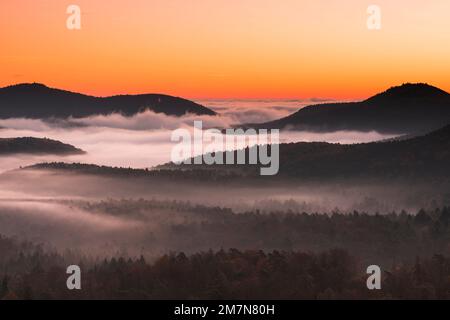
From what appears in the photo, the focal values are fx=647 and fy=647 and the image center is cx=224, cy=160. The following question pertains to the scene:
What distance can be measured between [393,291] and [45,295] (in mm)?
102071
